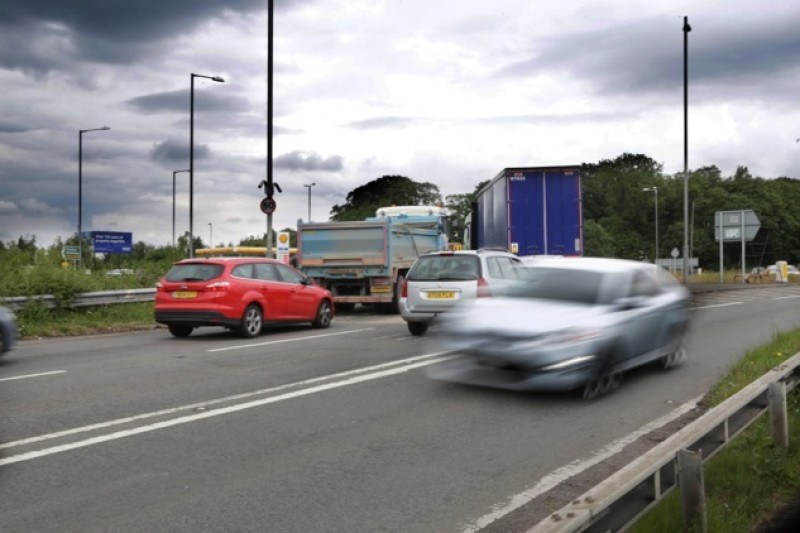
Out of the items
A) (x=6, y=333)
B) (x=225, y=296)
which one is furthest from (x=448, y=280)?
(x=6, y=333)

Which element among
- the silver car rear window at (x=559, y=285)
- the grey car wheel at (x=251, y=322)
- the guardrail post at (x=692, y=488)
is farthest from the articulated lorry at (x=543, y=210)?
the guardrail post at (x=692, y=488)

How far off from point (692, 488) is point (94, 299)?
16.0 metres

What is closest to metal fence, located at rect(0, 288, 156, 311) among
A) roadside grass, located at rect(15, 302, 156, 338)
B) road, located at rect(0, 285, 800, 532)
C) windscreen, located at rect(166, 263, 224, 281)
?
roadside grass, located at rect(15, 302, 156, 338)

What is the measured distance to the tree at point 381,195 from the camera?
287ft

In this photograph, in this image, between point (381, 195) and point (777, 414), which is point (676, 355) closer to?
point (777, 414)

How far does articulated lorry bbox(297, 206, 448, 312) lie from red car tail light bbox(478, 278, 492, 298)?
248 inches

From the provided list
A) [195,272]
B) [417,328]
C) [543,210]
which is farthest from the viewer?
[543,210]

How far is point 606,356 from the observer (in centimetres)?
802

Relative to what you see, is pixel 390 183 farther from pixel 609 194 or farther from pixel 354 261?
pixel 354 261

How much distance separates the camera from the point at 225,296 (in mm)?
13711

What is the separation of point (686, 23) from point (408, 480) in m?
38.6

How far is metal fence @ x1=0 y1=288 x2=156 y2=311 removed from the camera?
15.9 metres

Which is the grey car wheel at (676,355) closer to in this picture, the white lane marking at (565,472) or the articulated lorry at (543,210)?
the white lane marking at (565,472)

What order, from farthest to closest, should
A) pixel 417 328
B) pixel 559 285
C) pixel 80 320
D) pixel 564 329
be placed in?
1. pixel 80 320
2. pixel 417 328
3. pixel 559 285
4. pixel 564 329
